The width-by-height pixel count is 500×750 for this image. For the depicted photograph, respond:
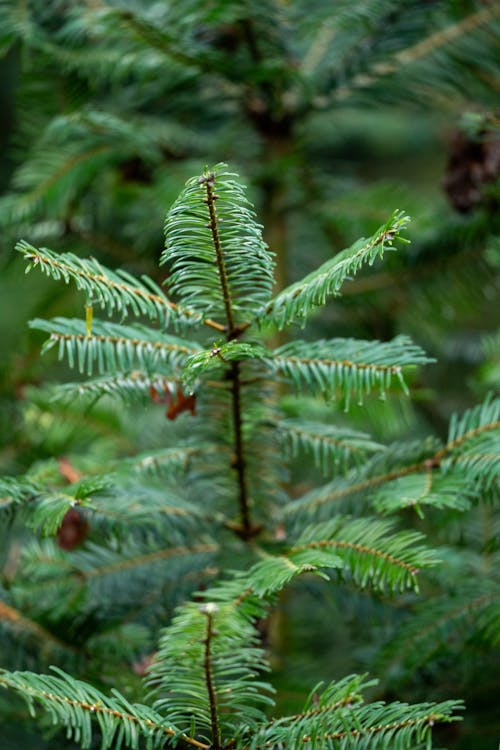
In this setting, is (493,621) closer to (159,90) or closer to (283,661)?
(283,661)

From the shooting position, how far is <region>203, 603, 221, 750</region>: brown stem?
0.43 meters

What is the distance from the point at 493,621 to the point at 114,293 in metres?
0.37

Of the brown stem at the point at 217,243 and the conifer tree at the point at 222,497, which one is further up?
the brown stem at the point at 217,243

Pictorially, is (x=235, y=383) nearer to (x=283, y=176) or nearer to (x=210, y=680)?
(x=210, y=680)

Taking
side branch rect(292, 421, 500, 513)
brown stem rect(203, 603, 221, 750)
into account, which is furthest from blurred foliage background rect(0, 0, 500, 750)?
brown stem rect(203, 603, 221, 750)

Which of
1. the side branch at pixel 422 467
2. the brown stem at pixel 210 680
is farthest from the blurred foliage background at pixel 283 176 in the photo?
the brown stem at pixel 210 680

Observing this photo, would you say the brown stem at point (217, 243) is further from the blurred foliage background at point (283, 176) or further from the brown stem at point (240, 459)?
the blurred foliage background at point (283, 176)

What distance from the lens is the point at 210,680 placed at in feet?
1.50

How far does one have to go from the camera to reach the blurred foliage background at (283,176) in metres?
0.81

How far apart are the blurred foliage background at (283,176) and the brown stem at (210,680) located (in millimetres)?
249

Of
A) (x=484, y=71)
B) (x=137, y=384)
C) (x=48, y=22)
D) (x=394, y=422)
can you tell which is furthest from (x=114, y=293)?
(x=484, y=71)

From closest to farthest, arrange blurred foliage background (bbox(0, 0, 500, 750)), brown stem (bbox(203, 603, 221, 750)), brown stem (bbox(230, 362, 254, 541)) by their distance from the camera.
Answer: brown stem (bbox(203, 603, 221, 750)), brown stem (bbox(230, 362, 254, 541)), blurred foliage background (bbox(0, 0, 500, 750))

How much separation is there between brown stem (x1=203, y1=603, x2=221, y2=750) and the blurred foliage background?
249mm

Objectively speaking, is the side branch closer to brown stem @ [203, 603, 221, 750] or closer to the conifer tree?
the conifer tree
